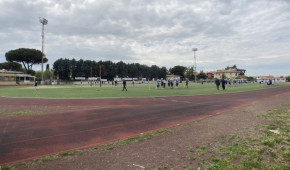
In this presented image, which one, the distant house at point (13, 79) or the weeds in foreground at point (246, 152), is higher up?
the distant house at point (13, 79)

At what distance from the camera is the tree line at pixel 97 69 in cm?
7869

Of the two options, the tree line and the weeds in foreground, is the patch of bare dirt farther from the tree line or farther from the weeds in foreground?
the tree line

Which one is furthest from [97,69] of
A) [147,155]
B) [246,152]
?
[246,152]

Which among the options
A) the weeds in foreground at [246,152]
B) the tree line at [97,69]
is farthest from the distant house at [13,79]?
the weeds in foreground at [246,152]

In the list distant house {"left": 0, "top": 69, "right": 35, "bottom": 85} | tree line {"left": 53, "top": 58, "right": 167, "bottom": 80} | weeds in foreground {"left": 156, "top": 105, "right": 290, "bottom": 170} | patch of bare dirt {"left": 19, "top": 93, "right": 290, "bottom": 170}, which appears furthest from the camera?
tree line {"left": 53, "top": 58, "right": 167, "bottom": 80}

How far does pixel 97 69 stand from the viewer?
277 ft

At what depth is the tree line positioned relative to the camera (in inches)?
3098

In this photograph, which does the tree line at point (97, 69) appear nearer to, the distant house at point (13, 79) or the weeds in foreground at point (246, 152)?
the distant house at point (13, 79)

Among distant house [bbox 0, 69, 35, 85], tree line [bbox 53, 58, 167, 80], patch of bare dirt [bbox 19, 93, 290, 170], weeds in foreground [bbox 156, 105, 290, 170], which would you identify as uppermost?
tree line [bbox 53, 58, 167, 80]

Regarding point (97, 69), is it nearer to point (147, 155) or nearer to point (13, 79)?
point (13, 79)

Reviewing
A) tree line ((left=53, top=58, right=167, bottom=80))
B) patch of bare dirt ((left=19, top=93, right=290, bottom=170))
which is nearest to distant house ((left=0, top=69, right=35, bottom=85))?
tree line ((left=53, top=58, right=167, bottom=80))

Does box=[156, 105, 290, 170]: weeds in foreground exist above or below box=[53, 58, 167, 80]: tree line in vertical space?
below

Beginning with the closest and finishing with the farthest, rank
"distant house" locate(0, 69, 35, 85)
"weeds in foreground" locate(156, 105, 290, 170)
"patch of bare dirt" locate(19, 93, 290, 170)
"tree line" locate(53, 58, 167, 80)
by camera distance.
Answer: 1. "weeds in foreground" locate(156, 105, 290, 170)
2. "patch of bare dirt" locate(19, 93, 290, 170)
3. "distant house" locate(0, 69, 35, 85)
4. "tree line" locate(53, 58, 167, 80)

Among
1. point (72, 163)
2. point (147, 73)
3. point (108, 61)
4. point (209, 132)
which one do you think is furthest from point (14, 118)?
point (147, 73)
